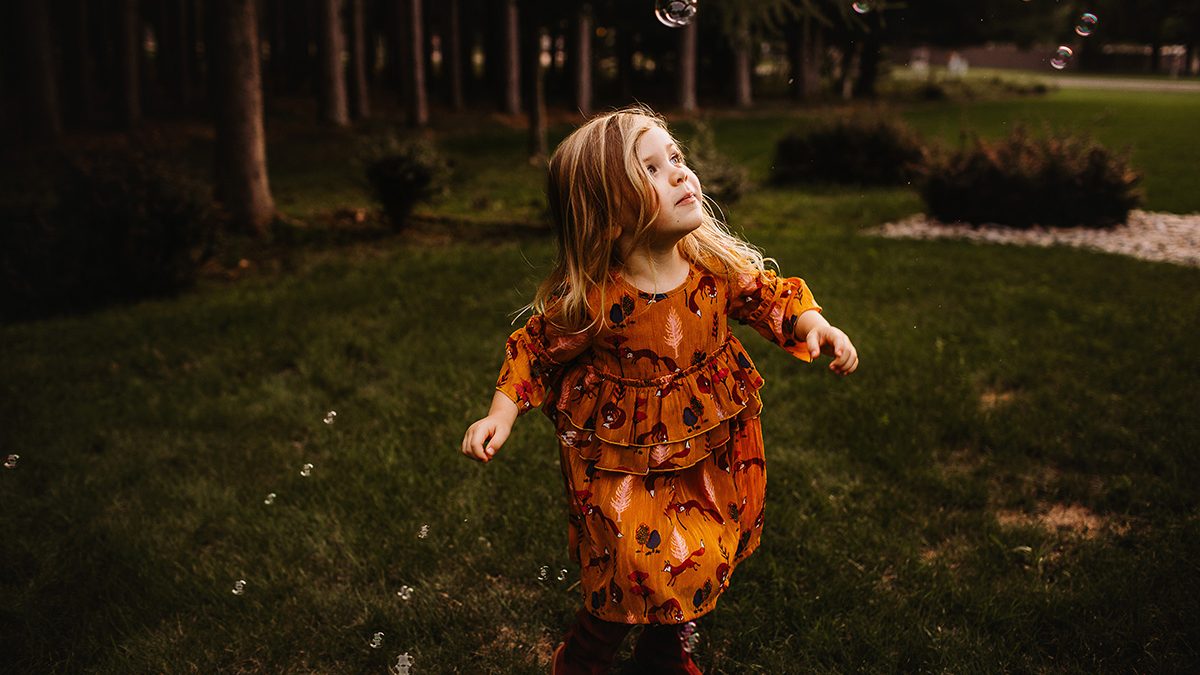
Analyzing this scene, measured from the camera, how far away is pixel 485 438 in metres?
2.39

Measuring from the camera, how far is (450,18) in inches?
1002

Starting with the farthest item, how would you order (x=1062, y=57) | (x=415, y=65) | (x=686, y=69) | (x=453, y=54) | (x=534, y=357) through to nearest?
(x=686, y=69)
(x=453, y=54)
(x=415, y=65)
(x=1062, y=57)
(x=534, y=357)

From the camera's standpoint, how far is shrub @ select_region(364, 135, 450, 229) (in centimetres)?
998

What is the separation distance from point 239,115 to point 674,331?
8.64m

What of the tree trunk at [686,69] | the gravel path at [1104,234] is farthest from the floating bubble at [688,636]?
the tree trunk at [686,69]

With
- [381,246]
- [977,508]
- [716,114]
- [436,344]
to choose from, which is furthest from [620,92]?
[977,508]

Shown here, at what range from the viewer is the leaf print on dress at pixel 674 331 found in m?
2.52

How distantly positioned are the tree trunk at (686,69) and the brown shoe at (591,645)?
A: 25.5 meters

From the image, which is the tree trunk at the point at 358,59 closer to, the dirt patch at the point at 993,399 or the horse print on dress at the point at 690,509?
the dirt patch at the point at 993,399

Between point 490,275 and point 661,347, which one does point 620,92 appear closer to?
point 490,275

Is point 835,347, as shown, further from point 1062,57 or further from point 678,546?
point 1062,57

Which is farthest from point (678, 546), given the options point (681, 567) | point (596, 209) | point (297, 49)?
point (297, 49)

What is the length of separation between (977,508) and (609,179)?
2.50m

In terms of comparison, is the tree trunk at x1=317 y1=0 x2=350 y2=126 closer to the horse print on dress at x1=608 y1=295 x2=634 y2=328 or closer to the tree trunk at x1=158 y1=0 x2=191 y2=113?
the tree trunk at x1=158 y1=0 x2=191 y2=113
